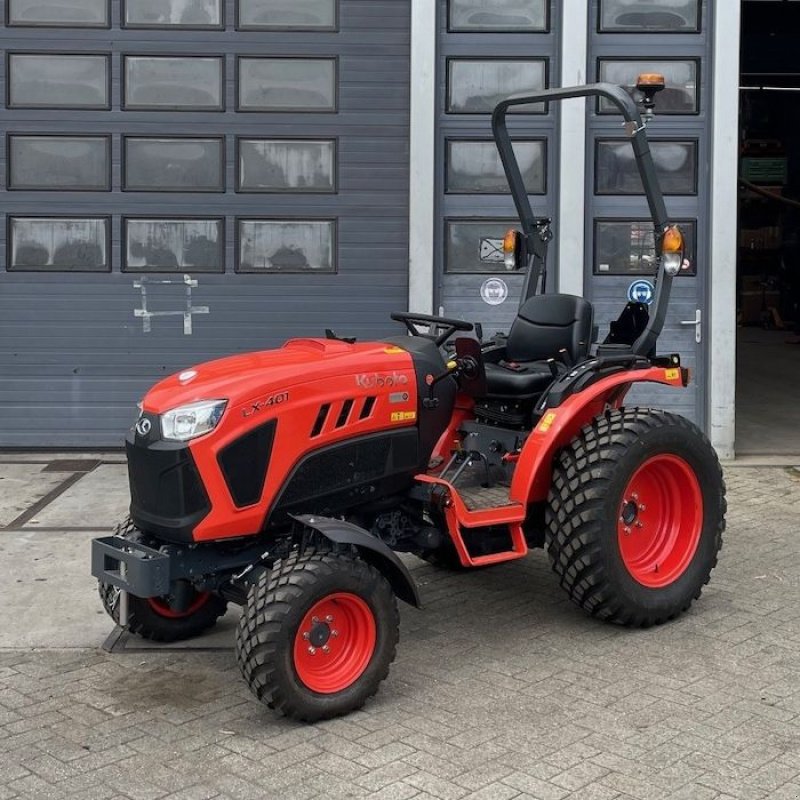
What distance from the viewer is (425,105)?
1001 centimetres

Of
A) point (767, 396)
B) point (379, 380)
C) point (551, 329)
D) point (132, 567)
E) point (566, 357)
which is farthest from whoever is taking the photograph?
point (767, 396)

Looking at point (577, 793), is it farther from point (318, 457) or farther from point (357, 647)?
point (318, 457)

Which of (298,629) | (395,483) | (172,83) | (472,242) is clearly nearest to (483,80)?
(472,242)

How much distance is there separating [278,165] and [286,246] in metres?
0.63

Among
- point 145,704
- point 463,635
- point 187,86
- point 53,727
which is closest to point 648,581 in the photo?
point 463,635

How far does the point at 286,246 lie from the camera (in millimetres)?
10188

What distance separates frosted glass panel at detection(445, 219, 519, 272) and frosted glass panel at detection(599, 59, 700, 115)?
126 centimetres

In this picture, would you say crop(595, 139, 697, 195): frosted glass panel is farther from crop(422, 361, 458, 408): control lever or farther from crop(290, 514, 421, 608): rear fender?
crop(290, 514, 421, 608): rear fender

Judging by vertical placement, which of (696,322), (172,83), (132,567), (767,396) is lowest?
(132,567)

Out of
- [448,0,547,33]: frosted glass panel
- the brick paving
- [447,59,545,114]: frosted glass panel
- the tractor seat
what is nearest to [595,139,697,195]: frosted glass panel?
[447,59,545,114]: frosted glass panel

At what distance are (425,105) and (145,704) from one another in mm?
6095

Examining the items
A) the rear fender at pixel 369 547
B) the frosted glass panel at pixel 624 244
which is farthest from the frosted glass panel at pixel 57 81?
the rear fender at pixel 369 547

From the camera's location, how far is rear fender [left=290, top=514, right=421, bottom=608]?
5.07 meters

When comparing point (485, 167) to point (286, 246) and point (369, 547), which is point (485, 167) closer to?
point (286, 246)
